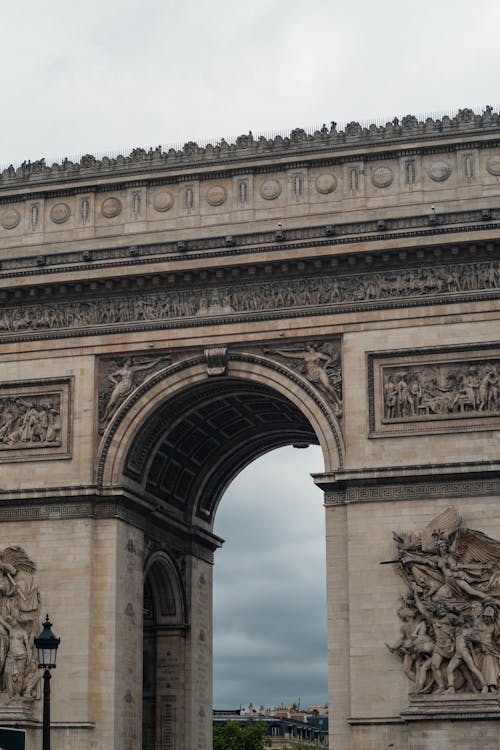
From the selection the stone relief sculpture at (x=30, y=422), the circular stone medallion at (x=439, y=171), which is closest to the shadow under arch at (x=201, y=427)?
the stone relief sculpture at (x=30, y=422)

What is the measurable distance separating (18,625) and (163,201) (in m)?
11.4

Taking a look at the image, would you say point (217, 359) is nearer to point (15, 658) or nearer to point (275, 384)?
point (275, 384)

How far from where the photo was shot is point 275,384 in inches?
1468

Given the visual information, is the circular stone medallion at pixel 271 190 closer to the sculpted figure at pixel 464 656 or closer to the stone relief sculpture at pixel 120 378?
the stone relief sculpture at pixel 120 378

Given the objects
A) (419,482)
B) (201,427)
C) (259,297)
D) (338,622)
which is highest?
(259,297)

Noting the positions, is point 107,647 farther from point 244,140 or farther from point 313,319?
point 244,140

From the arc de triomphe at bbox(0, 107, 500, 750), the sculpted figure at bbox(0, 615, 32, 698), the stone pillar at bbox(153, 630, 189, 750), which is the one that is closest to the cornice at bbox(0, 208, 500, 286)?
the arc de triomphe at bbox(0, 107, 500, 750)

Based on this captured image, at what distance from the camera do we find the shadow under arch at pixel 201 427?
37.1m

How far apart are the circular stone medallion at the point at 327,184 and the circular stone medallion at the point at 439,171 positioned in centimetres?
245

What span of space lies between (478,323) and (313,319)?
4030mm

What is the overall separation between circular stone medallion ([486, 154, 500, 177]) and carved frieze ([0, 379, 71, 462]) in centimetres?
1180

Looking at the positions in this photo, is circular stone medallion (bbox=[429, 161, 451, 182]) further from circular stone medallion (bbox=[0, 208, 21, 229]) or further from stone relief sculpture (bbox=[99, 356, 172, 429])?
circular stone medallion (bbox=[0, 208, 21, 229])

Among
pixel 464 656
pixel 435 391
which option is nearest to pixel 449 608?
pixel 464 656

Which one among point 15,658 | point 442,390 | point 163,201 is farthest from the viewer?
point 163,201
